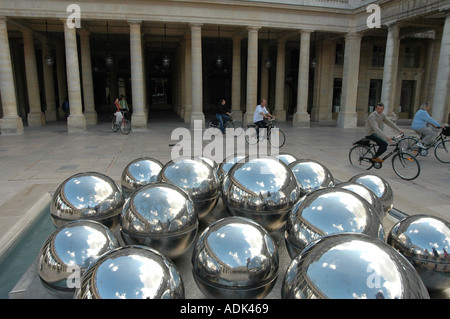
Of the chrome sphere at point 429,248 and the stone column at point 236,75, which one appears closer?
the chrome sphere at point 429,248

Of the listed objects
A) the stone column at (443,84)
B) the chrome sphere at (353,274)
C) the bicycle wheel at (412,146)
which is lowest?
the bicycle wheel at (412,146)

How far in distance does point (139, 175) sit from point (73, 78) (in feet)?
51.9

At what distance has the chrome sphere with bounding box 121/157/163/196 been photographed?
4552 millimetres

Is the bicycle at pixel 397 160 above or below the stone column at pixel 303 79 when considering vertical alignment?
below

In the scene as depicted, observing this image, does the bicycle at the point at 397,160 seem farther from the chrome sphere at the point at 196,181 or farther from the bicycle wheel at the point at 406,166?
the chrome sphere at the point at 196,181

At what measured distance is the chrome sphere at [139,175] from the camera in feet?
14.9

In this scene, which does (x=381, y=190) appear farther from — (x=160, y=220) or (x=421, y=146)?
(x=421, y=146)

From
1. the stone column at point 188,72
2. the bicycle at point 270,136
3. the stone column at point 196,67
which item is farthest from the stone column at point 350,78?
the stone column at point 188,72

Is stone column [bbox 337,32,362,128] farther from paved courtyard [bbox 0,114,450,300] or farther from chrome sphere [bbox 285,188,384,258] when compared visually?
chrome sphere [bbox 285,188,384,258]

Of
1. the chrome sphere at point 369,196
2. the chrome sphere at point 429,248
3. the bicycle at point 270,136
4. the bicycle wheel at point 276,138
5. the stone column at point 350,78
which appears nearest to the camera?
the chrome sphere at point 429,248

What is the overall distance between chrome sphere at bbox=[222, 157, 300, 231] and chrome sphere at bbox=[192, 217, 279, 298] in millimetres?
843

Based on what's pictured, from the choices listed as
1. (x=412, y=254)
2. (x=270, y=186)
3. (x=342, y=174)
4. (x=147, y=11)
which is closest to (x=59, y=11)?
(x=147, y=11)

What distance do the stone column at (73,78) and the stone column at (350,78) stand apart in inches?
651

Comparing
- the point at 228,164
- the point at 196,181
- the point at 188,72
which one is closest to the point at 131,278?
the point at 196,181
